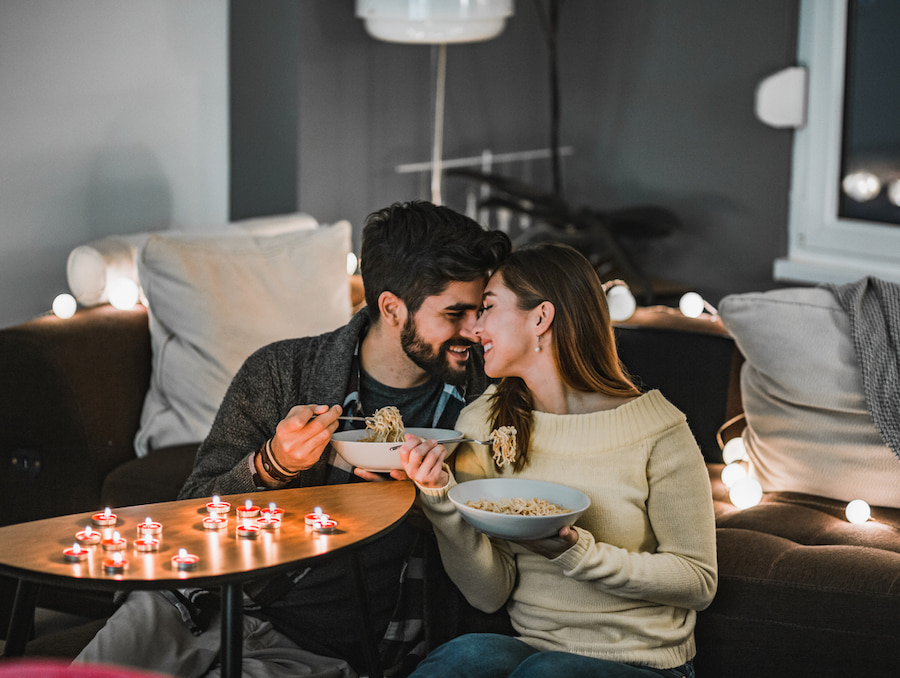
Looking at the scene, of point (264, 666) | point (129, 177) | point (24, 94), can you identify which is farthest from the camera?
point (129, 177)

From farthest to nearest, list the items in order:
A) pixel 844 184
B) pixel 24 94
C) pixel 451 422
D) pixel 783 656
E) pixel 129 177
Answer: pixel 844 184 → pixel 129 177 → pixel 24 94 → pixel 451 422 → pixel 783 656

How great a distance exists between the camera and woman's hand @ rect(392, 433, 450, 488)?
1.48 m

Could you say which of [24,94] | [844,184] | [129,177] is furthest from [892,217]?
[24,94]

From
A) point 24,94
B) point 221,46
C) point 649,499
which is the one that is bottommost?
point 649,499

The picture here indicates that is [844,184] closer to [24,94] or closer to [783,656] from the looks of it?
[783,656]

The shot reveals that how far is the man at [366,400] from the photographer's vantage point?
1681 millimetres

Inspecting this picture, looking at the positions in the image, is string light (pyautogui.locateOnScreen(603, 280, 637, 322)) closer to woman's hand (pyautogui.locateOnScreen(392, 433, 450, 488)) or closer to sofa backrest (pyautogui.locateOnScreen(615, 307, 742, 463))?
sofa backrest (pyautogui.locateOnScreen(615, 307, 742, 463))

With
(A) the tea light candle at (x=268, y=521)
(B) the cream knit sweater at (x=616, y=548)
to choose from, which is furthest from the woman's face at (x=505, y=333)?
(A) the tea light candle at (x=268, y=521)

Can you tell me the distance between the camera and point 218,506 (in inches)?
57.0

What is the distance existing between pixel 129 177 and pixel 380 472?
1.86 meters

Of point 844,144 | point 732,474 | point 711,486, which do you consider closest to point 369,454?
point 711,486

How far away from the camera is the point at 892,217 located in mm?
3232

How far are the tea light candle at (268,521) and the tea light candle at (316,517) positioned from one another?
4 centimetres

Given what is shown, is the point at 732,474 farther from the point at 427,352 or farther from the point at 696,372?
the point at 427,352
